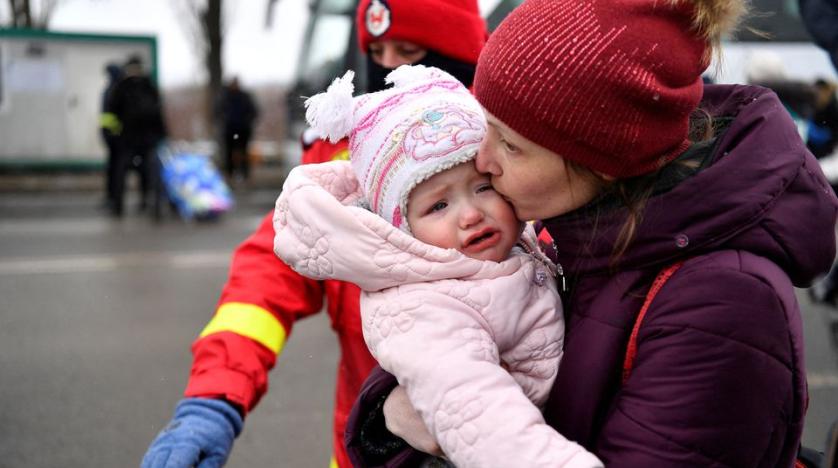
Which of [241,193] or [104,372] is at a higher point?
[104,372]

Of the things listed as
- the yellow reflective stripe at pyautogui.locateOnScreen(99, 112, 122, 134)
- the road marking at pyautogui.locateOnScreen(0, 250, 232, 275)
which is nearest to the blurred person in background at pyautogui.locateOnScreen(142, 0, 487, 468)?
the road marking at pyautogui.locateOnScreen(0, 250, 232, 275)

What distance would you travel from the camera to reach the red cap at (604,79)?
3.66 ft

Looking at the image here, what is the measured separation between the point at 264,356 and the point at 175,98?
2384cm

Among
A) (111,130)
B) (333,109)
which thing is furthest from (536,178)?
(111,130)

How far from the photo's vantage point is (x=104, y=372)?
483 centimetres

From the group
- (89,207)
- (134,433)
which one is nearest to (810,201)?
(134,433)

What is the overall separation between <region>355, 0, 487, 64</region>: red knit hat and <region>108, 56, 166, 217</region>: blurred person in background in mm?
9172

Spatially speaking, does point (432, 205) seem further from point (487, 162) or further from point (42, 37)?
point (42, 37)

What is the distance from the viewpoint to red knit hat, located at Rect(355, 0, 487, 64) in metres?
2.11

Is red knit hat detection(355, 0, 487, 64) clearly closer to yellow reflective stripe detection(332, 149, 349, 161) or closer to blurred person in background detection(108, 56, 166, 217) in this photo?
yellow reflective stripe detection(332, 149, 349, 161)

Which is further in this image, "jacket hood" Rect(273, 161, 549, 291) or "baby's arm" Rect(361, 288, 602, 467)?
"jacket hood" Rect(273, 161, 549, 291)

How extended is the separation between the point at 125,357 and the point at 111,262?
9.80ft

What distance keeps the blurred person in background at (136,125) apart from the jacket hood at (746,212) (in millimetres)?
10289

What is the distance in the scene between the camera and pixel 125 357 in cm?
508
